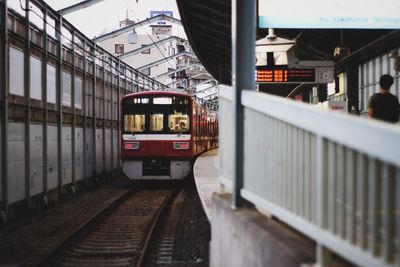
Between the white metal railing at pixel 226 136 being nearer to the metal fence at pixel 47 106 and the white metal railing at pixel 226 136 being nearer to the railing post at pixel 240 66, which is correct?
the railing post at pixel 240 66

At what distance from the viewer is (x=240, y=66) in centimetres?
439

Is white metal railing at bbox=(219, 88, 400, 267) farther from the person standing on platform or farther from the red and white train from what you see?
the red and white train

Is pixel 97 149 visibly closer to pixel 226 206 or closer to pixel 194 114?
pixel 194 114

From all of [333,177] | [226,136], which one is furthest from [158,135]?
[333,177]

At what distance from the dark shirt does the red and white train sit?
9.12m

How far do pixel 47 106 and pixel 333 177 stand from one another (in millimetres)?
9589

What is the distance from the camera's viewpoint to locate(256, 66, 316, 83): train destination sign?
978cm

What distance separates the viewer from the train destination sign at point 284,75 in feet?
32.1

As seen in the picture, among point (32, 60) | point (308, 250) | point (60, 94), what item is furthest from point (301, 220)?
point (60, 94)

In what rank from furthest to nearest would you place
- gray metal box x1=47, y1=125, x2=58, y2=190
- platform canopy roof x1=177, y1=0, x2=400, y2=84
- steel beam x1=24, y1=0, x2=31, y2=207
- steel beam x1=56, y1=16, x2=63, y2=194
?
steel beam x1=56, y1=16, x2=63, y2=194 → gray metal box x1=47, y1=125, x2=58, y2=190 → platform canopy roof x1=177, y1=0, x2=400, y2=84 → steel beam x1=24, y1=0, x2=31, y2=207

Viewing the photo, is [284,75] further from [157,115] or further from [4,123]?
[157,115]

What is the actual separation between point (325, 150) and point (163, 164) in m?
12.2

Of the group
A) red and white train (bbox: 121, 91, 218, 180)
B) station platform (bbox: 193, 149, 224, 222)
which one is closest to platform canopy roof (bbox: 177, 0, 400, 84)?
red and white train (bbox: 121, 91, 218, 180)

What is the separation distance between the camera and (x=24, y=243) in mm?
7332
